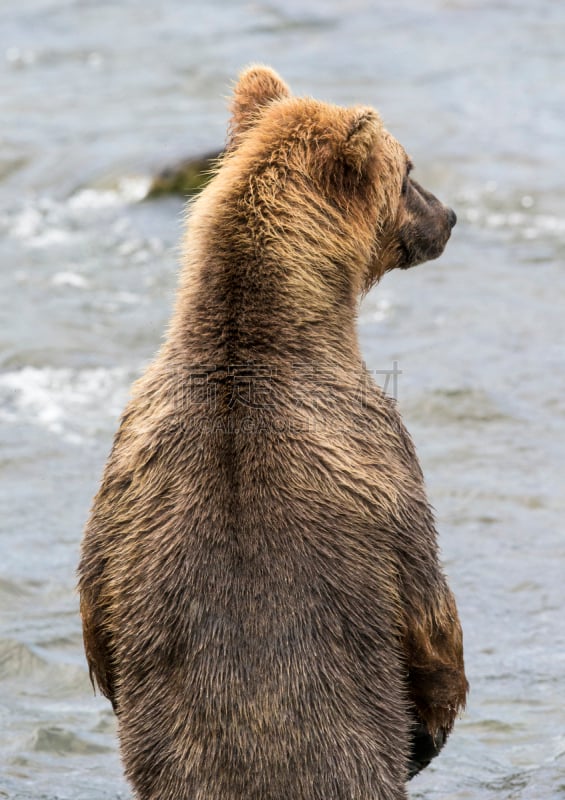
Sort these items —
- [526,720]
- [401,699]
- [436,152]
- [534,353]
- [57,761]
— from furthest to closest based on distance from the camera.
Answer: [436,152] → [534,353] → [526,720] → [57,761] → [401,699]

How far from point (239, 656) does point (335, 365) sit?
38.5 inches

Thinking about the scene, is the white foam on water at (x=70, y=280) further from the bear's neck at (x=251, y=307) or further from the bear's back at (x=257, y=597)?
the bear's back at (x=257, y=597)

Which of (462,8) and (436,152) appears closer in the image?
(436,152)

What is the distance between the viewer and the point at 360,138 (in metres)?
4.38

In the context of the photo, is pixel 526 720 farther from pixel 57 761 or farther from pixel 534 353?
pixel 534 353

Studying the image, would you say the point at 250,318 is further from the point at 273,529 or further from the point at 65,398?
the point at 65,398

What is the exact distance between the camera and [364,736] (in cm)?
402

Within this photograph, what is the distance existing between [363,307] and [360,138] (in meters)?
6.49

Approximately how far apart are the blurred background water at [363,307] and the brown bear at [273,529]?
156 centimetres

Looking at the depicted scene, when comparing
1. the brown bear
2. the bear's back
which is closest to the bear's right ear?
the brown bear

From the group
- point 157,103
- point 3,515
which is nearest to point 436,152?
point 157,103

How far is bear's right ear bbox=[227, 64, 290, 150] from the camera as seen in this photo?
16.0 ft

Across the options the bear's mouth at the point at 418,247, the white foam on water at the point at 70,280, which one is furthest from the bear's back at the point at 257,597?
the white foam on water at the point at 70,280

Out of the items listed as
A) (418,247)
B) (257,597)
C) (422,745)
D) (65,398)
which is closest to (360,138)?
(418,247)
